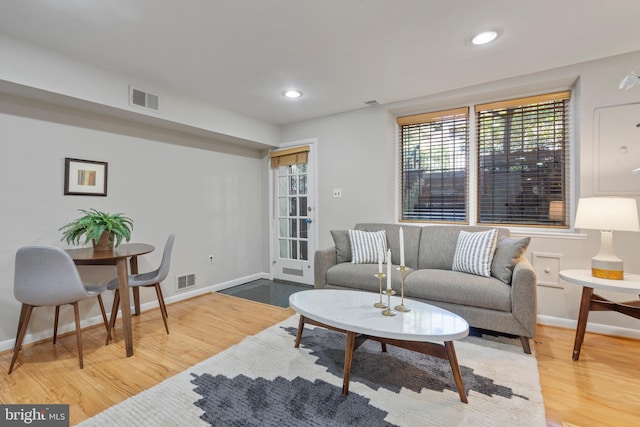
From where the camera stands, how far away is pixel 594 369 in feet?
6.53

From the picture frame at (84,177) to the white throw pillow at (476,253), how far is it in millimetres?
3449

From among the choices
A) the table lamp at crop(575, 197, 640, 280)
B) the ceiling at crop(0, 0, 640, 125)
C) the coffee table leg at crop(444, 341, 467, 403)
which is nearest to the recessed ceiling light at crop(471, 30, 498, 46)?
the ceiling at crop(0, 0, 640, 125)

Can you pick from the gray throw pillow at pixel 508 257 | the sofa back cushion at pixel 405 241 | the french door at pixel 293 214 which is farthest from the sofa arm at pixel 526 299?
the french door at pixel 293 214

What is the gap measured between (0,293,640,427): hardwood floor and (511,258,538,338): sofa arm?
26 centimetres

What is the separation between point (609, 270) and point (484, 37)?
188 centimetres

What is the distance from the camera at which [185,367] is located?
2.04 meters

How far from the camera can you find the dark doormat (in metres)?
3.51

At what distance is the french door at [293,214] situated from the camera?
416cm

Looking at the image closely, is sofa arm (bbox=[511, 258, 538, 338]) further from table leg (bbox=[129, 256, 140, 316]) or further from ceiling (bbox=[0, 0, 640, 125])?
table leg (bbox=[129, 256, 140, 316])

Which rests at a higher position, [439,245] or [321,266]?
[439,245]

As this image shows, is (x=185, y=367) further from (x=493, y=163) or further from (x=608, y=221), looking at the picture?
(x=493, y=163)

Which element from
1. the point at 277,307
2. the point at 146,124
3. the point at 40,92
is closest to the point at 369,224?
the point at 277,307

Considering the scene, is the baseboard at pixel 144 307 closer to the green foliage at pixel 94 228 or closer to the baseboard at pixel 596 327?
the green foliage at pixel 94 228

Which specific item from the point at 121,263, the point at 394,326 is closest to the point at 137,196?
the point at 121,263
